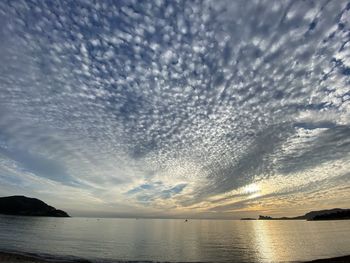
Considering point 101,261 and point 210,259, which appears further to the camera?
point 210,259

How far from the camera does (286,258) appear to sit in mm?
62875

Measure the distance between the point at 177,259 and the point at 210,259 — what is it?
7871mm

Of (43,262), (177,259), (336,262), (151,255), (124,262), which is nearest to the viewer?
(43,262)

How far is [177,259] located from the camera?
57938mm

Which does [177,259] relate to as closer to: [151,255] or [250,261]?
[151,255]

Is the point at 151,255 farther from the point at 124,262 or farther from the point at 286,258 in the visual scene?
the point at 286,258

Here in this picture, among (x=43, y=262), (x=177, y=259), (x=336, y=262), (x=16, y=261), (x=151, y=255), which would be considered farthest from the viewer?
(x=151, y=255)

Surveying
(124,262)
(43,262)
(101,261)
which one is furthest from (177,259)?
(43,262)

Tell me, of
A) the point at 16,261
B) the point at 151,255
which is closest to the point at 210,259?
the point at 151,255

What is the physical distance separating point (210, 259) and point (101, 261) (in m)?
24.9

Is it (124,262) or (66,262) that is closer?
(66,262)

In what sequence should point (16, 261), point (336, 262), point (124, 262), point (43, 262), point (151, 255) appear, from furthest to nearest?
point (151, 255) < point (124, 262) < point (336, 262) < point (43, 262) < point (16, 261)

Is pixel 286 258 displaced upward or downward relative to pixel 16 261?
upward

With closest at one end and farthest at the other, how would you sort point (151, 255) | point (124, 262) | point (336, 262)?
point (336, 262) → point (124, 262) → point (151, 255)
